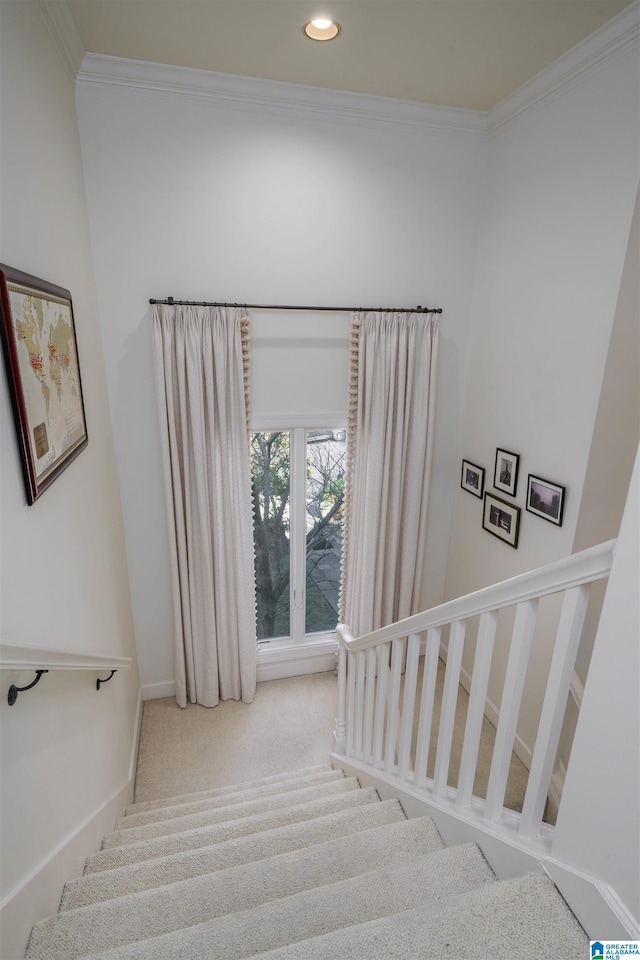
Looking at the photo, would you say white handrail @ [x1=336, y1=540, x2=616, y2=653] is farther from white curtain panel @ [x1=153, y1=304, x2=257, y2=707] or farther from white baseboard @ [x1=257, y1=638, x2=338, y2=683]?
white baseboard @ [x1=257, y1=638, x2=338, y2=683]

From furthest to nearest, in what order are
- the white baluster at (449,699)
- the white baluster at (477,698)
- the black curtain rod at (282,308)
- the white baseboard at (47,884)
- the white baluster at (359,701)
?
1. the black curtain rod at (282,308)
2. the white baluster at (359,701)
3. the white baluster at (449,699)
4. the white baluster at (477,698)
5. the white baseboard at (47,884)

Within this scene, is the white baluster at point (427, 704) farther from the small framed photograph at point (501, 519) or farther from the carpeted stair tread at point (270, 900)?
the small framed photograph at point (501, 519)

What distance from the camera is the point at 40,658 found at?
138 cm

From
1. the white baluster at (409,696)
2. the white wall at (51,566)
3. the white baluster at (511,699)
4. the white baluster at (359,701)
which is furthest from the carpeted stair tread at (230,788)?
the white baluster at (511,699)

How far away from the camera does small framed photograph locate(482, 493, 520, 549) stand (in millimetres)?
3070

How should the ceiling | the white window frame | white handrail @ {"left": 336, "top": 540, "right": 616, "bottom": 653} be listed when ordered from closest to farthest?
white handrail @ {"left": 336, "top": 540, "right": 616, "bottom": 653}
the ceiling
the white window frame

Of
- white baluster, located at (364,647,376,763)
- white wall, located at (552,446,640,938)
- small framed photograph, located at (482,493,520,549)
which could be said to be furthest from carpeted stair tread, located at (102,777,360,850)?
small framed photograph, located at (482,493,520,549)

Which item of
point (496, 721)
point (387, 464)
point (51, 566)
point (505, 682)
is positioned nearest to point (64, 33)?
point (51, 566)

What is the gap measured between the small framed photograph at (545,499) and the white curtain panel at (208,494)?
1695 mm

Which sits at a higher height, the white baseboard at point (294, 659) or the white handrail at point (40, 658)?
the white handrail at point (40, 658)

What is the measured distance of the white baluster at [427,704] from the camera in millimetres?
1715

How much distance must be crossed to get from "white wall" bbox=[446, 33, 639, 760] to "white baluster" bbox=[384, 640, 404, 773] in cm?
114

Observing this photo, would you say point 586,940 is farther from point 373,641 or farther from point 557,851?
point 373,641

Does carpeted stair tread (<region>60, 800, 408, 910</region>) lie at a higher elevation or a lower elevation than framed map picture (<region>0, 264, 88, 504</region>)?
lower
